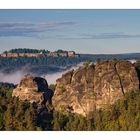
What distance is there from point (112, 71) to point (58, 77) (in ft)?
2.98

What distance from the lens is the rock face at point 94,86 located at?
19500 mm

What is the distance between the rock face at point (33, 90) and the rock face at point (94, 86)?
0.17m

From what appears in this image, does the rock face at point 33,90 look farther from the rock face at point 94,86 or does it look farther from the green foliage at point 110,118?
the green foliage at point 110,118

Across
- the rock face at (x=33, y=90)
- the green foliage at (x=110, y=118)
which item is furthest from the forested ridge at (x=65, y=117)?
the rock face at (x=33, y=90)

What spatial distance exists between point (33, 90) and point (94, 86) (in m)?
1.04

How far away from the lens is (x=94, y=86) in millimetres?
19703

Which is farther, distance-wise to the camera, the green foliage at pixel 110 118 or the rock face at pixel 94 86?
the rock face at pixel 94 86

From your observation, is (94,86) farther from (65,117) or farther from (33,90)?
(33,90)

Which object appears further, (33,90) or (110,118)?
(33,90)

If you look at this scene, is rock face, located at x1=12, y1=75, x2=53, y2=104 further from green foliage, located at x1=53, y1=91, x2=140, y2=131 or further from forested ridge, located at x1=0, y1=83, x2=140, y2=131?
green foliage, located at x1=53, y1=91, x2=140, y2=131

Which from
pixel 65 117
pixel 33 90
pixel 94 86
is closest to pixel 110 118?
pixel 94 86

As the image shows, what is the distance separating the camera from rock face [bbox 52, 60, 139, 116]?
64.0 feet
